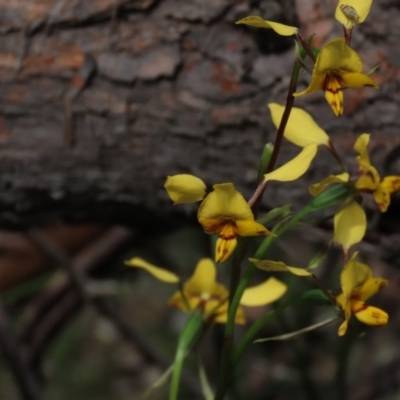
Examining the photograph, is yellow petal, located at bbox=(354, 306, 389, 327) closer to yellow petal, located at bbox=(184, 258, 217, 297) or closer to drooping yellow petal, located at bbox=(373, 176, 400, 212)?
drooping yellow petal, located at bbox=(373, 176, 400, 212)

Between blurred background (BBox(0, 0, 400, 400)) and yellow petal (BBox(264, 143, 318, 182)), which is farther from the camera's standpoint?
blurred background (BBox(0, 0, 400, 400))

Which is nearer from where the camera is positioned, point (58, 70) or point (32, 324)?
point (58, 70)

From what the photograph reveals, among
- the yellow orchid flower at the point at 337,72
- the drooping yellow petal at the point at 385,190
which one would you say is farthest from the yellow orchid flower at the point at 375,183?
the yellow orchid flower at the point at 337,72

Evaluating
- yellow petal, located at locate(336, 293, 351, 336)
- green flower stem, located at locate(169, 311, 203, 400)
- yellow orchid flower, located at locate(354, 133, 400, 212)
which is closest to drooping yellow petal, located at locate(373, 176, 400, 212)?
yellow orchid flower, located at locate(354, 133, 400, 212)

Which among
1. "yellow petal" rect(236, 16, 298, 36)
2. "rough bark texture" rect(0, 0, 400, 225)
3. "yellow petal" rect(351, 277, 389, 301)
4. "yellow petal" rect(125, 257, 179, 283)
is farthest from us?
"rough bark texture" rect(0, 0, 400, 225)

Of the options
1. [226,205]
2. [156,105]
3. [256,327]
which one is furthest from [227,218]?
[156,105]

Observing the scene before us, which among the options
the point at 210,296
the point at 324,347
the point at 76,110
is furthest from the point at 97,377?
the point at 210,296

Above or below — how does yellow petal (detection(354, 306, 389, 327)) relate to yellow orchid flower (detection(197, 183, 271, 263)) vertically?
below

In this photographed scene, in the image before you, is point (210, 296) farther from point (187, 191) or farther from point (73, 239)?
point (73, 239)
